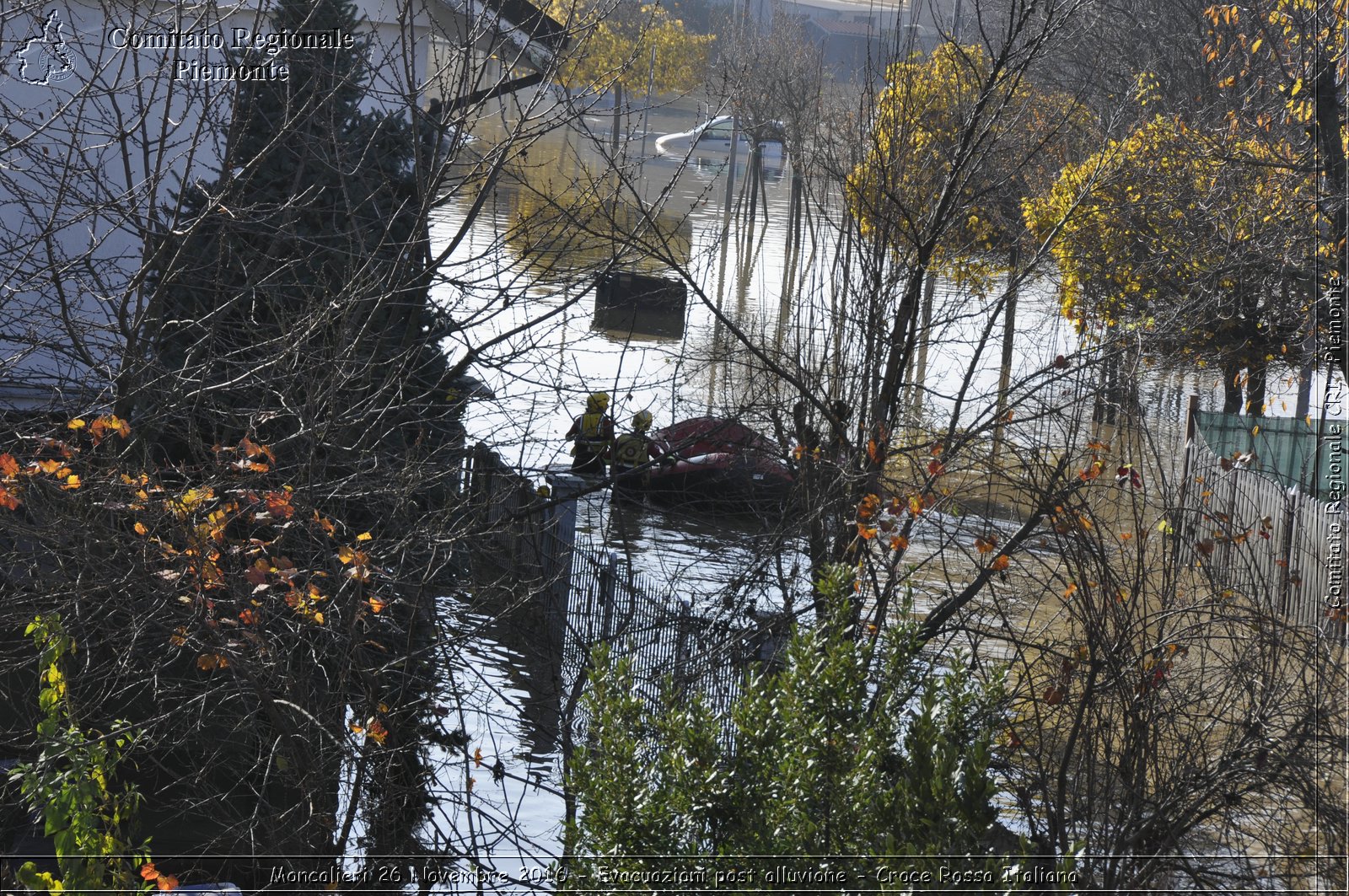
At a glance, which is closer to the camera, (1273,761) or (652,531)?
(1273,761)

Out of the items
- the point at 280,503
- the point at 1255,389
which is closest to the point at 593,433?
the point at 280,503

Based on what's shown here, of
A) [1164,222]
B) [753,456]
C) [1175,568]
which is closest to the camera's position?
[1175,568]

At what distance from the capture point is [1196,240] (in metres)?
12.4

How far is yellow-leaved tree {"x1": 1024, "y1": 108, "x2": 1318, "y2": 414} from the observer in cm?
1107

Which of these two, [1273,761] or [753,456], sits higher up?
[753,456]

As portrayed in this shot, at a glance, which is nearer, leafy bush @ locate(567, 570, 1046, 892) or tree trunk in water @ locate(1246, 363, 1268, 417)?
leafy bush @ locate(567, 570, 1046, 892)

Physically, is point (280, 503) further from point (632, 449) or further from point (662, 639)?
point (662, 639)

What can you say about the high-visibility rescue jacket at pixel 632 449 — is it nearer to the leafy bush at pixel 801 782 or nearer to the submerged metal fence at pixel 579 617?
the submerged metal fence at pixel 579 617

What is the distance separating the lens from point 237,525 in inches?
217

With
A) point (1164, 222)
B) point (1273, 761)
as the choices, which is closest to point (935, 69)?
point (1164, 222)

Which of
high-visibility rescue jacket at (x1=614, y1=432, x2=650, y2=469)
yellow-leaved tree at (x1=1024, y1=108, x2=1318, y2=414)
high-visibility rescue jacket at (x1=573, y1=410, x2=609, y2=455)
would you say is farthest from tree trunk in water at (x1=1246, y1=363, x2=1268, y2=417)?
high-visibility rescue jacket at (x1=614, y1=432, x2=650, y2=469)

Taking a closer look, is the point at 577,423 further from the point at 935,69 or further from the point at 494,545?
the point at 935,69

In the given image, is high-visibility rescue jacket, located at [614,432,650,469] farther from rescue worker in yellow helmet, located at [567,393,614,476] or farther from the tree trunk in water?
the tree trunk in water

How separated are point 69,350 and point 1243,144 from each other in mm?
9868
